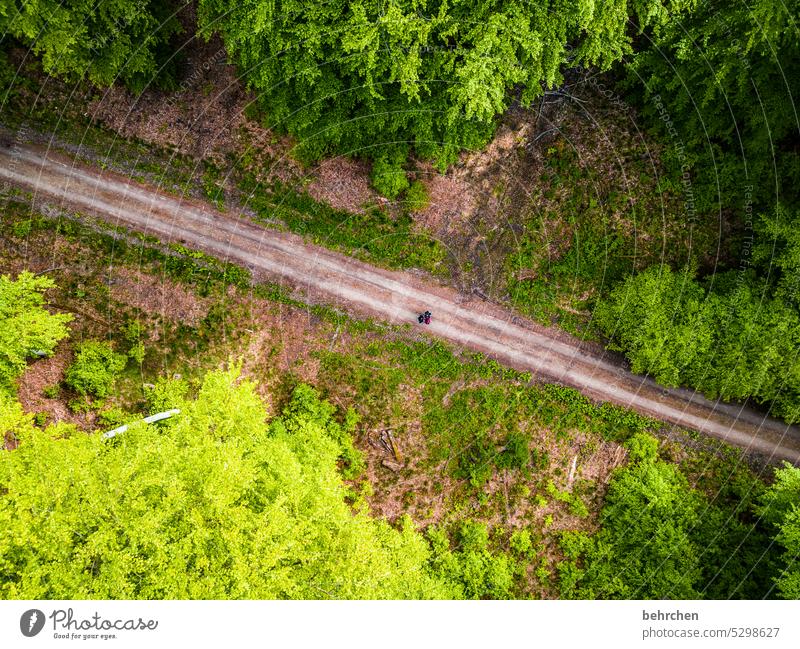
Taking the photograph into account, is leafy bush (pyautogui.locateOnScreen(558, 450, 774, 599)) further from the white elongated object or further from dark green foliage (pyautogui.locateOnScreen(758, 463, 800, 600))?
the white elongated object

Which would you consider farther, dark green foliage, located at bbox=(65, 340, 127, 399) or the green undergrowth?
the green undergrowth

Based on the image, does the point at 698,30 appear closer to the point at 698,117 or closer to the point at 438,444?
the point at 698,117

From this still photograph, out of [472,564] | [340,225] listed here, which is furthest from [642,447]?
[340,225]

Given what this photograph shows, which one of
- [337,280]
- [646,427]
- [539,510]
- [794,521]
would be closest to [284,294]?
[337,280]

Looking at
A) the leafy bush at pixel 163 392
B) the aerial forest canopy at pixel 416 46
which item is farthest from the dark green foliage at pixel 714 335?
the leafy bush at pixel 163 392

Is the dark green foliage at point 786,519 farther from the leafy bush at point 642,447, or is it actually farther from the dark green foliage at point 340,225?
the dark green foliage at point 340,225
